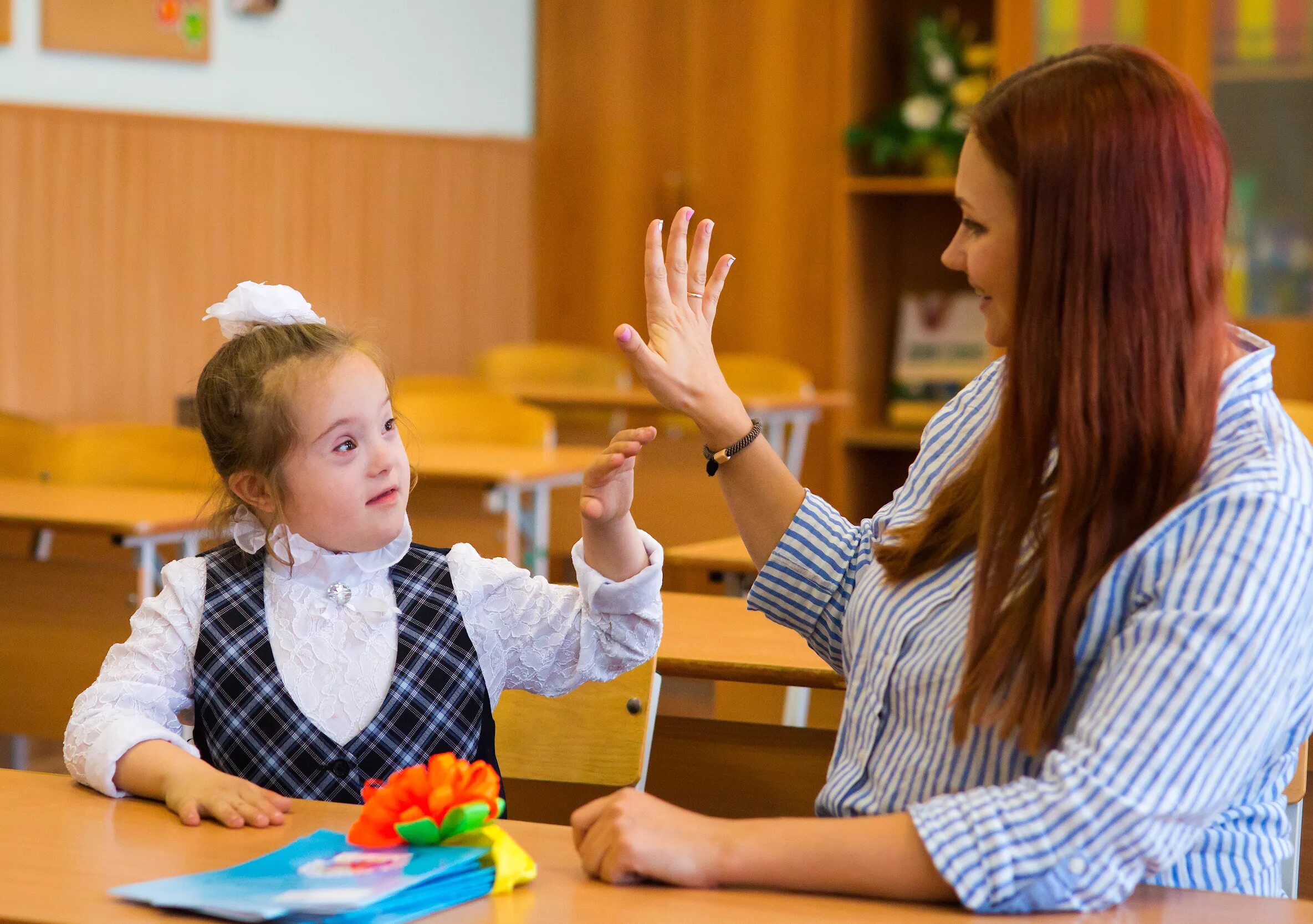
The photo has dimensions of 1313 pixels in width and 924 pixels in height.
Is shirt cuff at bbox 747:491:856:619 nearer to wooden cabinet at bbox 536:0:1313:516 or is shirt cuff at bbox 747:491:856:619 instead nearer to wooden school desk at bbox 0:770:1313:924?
wooden school desk at bbox 0:770:1313:924

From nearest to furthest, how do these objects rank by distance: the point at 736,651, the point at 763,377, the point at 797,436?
the point at 736,651 → the point at 797,436 → the point at 763,377

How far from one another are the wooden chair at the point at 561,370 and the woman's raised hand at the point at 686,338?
4228 mm

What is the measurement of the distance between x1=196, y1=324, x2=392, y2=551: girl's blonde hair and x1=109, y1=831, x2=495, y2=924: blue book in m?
0.59

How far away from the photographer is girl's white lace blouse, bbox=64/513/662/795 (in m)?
1.59

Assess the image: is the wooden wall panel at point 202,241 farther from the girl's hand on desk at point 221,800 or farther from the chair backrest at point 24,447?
the girl's hand on desk at point 221,800

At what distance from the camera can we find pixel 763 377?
5688 millimetres

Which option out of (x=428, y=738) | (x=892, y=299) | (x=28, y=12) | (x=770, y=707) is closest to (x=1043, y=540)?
(x=428, y=738)

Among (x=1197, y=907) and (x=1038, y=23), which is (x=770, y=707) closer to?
(x=1197, y=907)

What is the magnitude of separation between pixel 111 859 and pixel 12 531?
2.93 meters

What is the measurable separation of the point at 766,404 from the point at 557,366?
1.17 m

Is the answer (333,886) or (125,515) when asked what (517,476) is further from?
(333,886)

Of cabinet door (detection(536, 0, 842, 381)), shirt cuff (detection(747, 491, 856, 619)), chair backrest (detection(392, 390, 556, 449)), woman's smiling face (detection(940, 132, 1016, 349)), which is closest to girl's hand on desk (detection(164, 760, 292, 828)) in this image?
shirt cuff (detection(747, 491, 856, 619))

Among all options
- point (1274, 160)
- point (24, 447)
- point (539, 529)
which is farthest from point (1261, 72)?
point (24, 447)

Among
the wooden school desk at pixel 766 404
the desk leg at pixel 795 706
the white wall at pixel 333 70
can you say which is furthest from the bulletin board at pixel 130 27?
the desk leg at pixel 795 706
